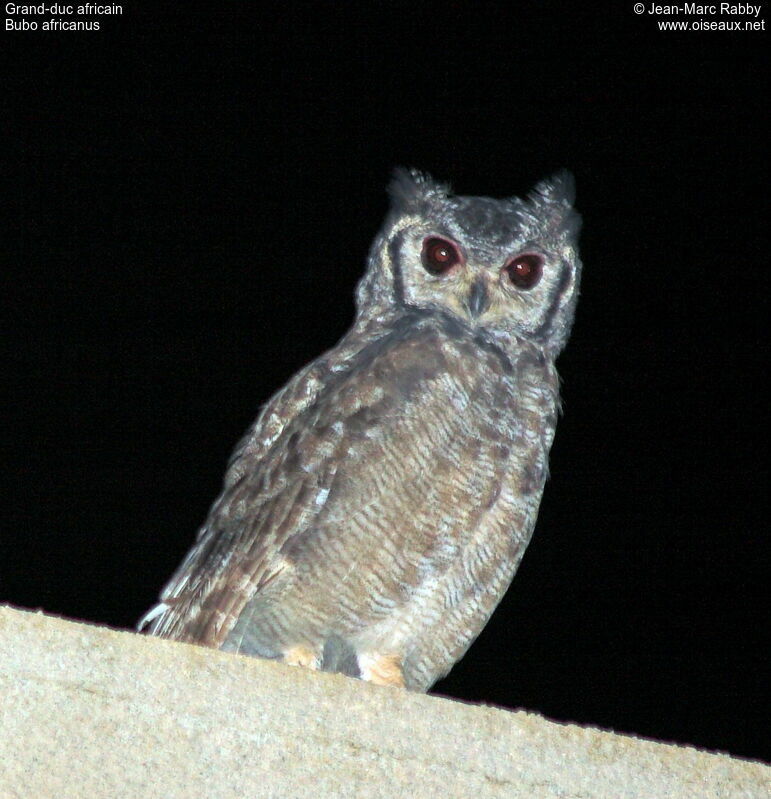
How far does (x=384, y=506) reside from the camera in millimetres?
2096

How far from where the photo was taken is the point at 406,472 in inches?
82.6

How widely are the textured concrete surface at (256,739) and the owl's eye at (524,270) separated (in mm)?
1329

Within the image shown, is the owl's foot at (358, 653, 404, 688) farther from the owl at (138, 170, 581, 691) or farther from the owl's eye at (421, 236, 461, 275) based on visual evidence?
the owl's eye at (421, 236, 461, 275)

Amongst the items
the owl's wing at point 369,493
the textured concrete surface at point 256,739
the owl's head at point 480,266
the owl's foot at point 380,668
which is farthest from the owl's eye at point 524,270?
the textured concrete surface at point 256,739

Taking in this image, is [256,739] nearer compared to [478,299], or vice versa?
[256,739]

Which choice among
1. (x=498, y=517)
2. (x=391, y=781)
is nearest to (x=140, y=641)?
(x=391, y=781)

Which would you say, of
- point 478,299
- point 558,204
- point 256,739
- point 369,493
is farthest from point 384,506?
point 558,204

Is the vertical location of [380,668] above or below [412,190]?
below

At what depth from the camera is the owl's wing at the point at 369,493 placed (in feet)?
6.90

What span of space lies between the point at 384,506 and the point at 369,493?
0.11 feet

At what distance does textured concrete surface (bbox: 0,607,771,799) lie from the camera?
1.16 meters

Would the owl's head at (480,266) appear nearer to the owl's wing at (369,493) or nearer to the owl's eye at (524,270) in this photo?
the owl's eye at (524,270)

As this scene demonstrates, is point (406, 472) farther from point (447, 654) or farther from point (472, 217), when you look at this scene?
point (472, 217)

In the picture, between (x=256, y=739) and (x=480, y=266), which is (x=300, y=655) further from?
(x=256, y=739)
